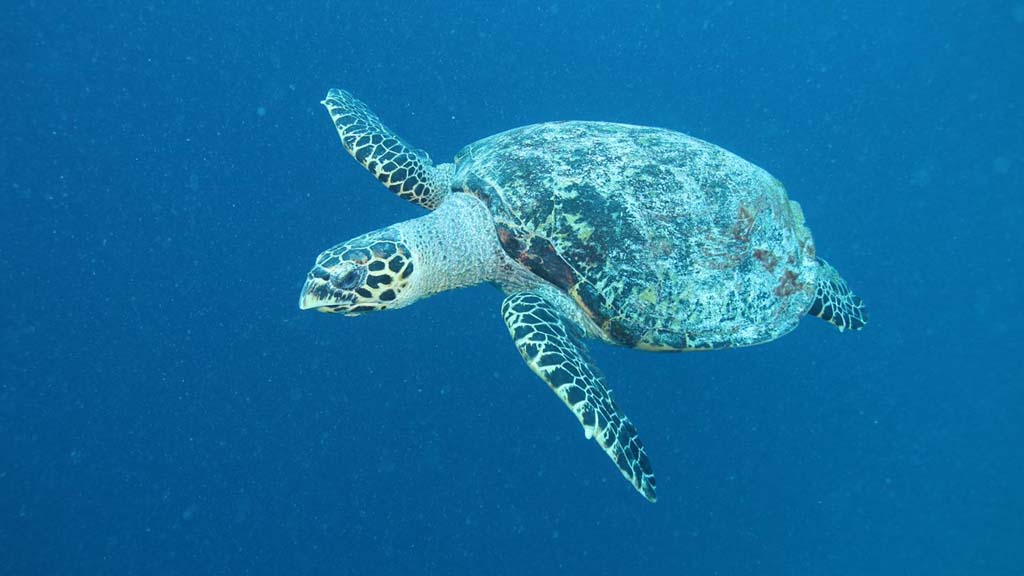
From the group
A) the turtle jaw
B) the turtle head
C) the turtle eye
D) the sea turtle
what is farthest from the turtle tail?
the turtle jaw

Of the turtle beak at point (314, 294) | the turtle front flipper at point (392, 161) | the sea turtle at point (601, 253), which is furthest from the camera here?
the turtle front flipper at point (392, 161)

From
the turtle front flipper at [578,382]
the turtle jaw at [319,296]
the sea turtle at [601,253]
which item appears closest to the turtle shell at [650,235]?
the sea turtle at [601,253]

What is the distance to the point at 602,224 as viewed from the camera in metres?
4.23

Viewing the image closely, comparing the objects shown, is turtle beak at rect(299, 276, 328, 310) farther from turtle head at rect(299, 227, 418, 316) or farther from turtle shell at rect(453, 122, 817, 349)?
turtle shell at rect(453, 122, 817, 349)

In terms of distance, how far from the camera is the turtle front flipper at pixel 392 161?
17.9ft

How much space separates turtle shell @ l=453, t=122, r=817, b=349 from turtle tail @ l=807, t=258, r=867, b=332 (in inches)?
16.2

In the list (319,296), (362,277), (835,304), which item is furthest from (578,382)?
(835,304)

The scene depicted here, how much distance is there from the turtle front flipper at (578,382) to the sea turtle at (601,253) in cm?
1

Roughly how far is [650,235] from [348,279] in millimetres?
2363

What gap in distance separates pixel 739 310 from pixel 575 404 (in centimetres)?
182

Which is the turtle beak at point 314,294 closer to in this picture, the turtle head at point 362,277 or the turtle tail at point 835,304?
the turtle head at point 362,277

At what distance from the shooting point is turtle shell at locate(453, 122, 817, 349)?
13.8ft

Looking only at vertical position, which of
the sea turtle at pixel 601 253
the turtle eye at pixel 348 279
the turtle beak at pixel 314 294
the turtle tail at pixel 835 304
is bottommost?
the turtle beak at pixel 314 294

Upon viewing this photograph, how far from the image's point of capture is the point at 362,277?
423 cm
